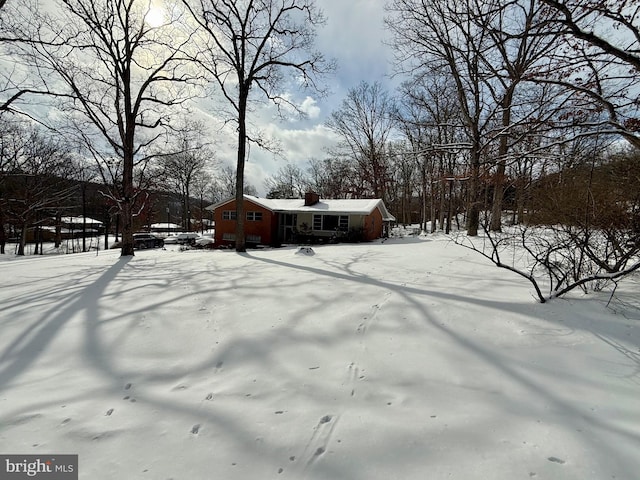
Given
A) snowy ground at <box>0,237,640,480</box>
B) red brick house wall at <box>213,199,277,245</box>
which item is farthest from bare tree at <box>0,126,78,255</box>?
snowy ground at <box>0,237,640,480</box>

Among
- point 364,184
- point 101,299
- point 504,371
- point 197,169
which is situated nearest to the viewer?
point 504,371

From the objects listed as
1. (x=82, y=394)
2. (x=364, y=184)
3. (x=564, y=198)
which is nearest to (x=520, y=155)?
(x=564, y=198)

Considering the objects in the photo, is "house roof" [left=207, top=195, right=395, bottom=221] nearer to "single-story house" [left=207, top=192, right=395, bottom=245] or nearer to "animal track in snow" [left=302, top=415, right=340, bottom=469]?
"single-story house" [left=207, top=192, right=395, bottom=245]

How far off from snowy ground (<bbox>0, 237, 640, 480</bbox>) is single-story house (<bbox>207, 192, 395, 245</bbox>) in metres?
15.6

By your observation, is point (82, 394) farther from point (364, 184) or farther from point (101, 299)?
point (364, 184)

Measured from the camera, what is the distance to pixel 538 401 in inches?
80.4

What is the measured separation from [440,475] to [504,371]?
134 centimetres

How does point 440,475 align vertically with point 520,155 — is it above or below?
below

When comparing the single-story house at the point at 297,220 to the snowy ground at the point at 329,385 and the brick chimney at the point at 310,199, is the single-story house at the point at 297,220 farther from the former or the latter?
the snowy ground at the point at 329,385

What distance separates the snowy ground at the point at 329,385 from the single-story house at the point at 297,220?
15.6m

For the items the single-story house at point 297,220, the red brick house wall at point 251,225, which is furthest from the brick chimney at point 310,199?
the red brick house wall at point 251,225

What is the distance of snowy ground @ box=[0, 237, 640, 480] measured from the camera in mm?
1604

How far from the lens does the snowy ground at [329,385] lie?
1604mm

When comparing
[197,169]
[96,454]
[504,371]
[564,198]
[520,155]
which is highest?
[197,169]
